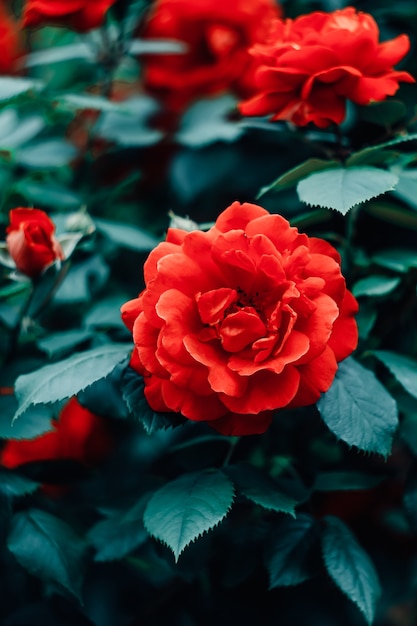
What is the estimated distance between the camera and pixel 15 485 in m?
0.70

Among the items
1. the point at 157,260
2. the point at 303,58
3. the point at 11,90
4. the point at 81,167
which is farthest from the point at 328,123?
the point at 81,167

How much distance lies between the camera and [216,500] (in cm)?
57

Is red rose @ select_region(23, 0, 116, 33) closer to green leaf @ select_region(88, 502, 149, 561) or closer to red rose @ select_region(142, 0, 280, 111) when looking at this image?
red rose @ select_region(142, 0, 280, 111)

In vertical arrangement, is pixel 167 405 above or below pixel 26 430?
above

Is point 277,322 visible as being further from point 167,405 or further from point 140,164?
point 140,164

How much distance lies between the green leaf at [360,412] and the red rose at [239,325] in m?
0.04

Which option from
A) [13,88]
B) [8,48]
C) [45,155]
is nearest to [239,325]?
[13,88]

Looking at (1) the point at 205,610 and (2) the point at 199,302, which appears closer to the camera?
(2) the point at 199,302

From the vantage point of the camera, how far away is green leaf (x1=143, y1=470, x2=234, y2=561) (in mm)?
539

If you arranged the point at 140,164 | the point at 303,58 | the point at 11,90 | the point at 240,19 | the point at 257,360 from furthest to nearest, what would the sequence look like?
1. the point at 140,164
2. the point at 240,19
3. the point at 11,90
4. the point at 303,58
5. the point at 257,360

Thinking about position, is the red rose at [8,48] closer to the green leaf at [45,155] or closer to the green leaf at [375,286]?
the green leaf at [45,155]

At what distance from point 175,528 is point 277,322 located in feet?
0.64

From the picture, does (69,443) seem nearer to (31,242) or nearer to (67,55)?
(31,242)

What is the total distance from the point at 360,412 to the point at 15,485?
14.8 inches
